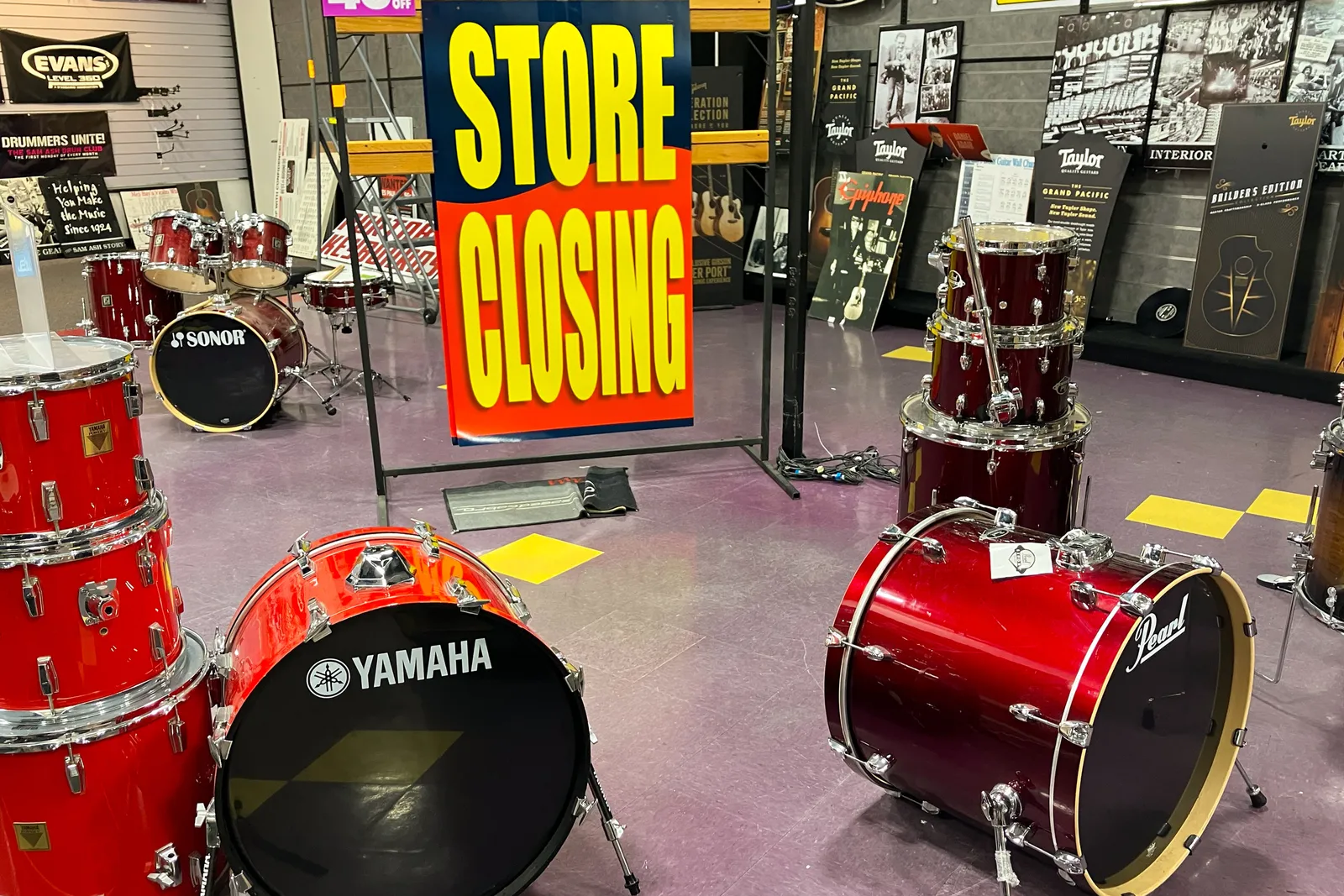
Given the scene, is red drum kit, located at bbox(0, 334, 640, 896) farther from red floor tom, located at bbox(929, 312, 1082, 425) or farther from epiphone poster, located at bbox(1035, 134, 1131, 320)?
epiphone poster, located at bbox(1035, 134, 1131, 320)

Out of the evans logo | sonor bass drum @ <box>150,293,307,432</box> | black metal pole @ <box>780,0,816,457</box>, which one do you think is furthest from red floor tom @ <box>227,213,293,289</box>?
black metal pole @ <box>780,0,816,457</box>

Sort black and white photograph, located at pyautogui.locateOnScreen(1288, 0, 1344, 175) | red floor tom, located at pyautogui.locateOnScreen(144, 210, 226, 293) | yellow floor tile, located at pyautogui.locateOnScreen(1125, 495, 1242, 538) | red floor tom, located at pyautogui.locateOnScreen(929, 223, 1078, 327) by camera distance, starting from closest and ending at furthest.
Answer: red floor tom, located at pyautogui.locateOnScreen(929, 223, 1078, 327), yellow floor tile, located at pyautogui.locateOnScreen(1125, 495, 1242, 538), black and white photograph, located at pyautogui.locateOnScreen(1288, 0, 1344, 175), red floor tom, located at pyautogui.locateOnScreen(144, 210, 226, 293)

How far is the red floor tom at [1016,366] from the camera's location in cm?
318

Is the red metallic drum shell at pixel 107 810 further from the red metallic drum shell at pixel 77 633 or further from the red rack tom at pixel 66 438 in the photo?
the red rack tom at pixel 66 438

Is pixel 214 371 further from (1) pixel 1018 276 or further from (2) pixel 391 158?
(1) pixel 1018 276

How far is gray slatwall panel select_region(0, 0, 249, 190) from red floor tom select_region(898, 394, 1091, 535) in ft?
33.4

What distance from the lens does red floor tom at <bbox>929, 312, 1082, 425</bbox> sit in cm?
318

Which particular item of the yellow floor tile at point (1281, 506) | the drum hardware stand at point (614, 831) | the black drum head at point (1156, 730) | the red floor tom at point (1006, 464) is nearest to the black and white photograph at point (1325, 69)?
the yellow floor tile at point (1281, 506)

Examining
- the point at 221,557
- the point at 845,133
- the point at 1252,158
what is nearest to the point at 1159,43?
the point at 1252,158

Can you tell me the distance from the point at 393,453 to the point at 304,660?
10.9 feet

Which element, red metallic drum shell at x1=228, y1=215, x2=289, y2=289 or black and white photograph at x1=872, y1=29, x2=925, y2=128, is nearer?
red metallic drum shell at x1=228, y1=215, x2=289, y2=289

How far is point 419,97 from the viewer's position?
10.1 m

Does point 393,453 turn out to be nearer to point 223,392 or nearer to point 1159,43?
point 223,392

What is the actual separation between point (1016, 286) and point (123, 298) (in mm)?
5253
